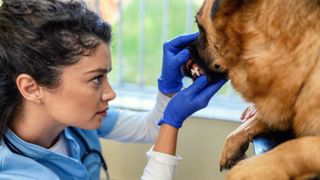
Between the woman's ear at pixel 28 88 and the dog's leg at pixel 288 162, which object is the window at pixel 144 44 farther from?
the dog's leg at pixel 288 162

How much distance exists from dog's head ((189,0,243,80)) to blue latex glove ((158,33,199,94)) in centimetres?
10

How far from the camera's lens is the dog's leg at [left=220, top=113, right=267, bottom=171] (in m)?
0.83

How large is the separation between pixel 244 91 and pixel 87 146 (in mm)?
596

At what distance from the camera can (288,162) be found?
2.05 feet

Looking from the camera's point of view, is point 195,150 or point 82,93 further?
point 195,150

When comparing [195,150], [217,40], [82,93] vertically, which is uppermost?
[217,40]

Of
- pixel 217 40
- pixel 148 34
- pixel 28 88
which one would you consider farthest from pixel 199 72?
pixel 148 34

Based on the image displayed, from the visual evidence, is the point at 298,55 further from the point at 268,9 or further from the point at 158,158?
the point at 158,158

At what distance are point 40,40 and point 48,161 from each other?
32cm

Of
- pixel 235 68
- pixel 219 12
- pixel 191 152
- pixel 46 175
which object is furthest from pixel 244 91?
pixel 191 152

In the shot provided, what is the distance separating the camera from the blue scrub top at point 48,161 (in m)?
0.91

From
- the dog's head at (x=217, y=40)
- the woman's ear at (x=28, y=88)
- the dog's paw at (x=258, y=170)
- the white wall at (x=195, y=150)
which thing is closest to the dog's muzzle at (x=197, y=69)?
the dog's head at (x=217, y=40)

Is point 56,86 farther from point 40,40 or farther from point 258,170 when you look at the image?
point 258,170

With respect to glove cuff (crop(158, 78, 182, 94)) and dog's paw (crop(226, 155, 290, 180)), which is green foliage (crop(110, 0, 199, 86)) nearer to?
glove cuff (crop(158, 78, 182, 94))
